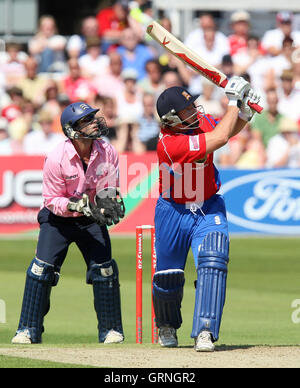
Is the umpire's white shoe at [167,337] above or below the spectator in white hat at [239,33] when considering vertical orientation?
below

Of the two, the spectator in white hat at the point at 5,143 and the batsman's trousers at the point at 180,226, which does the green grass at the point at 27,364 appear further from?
the spectator in white hat at the point at 5,143

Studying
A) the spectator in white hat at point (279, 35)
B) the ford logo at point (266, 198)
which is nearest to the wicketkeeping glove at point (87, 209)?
the ford logo at point (266, 198)

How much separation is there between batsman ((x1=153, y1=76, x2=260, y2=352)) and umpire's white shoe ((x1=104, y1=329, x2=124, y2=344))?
733 millimetres

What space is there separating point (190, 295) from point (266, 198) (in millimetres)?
5365

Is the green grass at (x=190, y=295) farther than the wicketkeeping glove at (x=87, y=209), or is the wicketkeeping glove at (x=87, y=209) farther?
the green grass at (x=190, y=295)

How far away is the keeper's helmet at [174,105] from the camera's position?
788 cm

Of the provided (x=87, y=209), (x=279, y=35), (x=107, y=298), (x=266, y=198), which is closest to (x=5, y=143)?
(x=266, y=198)

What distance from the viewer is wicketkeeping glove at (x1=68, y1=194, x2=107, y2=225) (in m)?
8.48

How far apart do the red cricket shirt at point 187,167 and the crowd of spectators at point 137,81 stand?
1031cm
